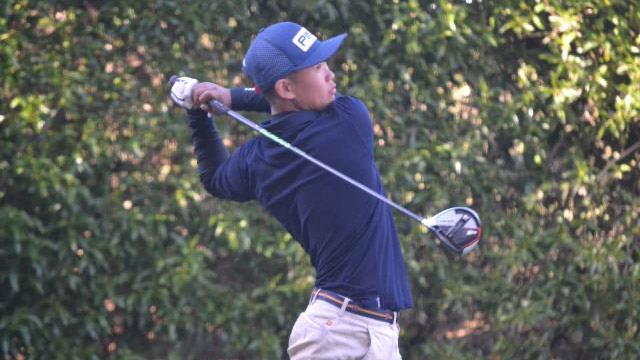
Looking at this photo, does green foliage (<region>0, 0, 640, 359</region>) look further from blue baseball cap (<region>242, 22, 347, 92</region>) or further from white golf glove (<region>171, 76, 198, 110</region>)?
blue baseball cap (<region>242, 22, 347, 92</region>)

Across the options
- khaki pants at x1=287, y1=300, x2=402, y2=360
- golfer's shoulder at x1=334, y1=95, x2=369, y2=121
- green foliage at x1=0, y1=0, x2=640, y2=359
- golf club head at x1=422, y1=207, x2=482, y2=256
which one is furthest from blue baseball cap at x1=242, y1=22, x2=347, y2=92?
green foliage at x1=0, y1=0, x2=640, y2=359

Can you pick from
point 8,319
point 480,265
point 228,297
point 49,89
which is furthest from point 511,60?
point 8,319

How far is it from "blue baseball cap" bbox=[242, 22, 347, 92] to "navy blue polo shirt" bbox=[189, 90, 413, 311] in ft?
0.58

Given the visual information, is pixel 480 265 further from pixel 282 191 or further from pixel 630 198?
pixel 282 191

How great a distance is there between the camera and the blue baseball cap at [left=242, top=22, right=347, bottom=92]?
4.23 m

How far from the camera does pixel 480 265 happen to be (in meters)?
6.80

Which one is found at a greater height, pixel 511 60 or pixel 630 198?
pixel 511 60

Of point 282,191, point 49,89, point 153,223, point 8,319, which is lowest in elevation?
point 8,319

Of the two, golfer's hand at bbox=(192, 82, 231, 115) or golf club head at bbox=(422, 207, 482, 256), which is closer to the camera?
golf club head at bbox=(422, 207, 482, 256)

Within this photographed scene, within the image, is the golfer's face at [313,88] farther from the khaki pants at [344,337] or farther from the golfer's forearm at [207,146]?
the khaki pants at [344,337]

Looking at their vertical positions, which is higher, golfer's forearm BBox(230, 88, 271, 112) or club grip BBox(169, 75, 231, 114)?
club grip BBox(169, 75, 231, 114)

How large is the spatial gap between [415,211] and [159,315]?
1.56 meters

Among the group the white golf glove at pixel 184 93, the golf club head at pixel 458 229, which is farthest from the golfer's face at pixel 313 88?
the golf club head at pixel 458 229

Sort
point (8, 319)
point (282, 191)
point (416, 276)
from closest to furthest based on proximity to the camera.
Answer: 1. point (282, 191)
2. point (8, 319)
3. point (416, 276)
